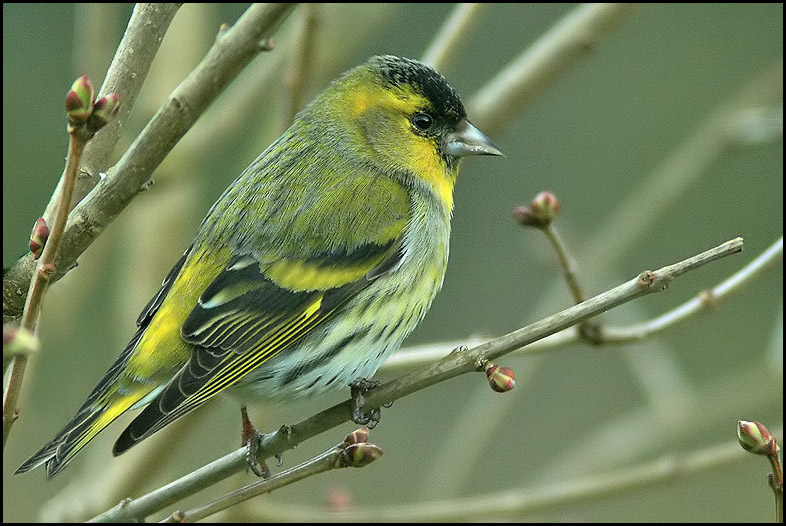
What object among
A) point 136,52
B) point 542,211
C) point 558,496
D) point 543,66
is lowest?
point 558,496

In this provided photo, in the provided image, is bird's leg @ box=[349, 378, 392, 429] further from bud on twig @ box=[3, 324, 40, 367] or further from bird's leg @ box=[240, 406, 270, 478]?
bud on twig @ box=[3, 324, 40, 367]

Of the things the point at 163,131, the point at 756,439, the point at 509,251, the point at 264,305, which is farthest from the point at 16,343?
the point at 509,251

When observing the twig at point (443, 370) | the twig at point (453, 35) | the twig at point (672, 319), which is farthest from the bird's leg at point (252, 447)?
the twig at point (453, 35)

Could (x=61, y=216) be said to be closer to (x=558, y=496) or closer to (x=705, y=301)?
(x=705, y=301)

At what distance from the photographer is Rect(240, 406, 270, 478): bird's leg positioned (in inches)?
110

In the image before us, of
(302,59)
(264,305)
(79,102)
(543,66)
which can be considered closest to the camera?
(79,102)

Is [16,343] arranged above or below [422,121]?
below

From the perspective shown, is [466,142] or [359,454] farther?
[466,142]

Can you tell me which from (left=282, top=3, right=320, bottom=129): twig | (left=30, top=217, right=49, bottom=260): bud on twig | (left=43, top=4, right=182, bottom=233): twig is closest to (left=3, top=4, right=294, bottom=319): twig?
(left=43, top=4, right=182, bottom=233): twig

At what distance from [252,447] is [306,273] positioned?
666mm

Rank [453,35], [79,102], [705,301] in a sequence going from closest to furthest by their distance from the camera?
[79,102] < [705,301] < [453,35]

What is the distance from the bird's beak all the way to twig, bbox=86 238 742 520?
137 centimetres

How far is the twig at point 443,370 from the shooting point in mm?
2234

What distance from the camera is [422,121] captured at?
13.0 ft
